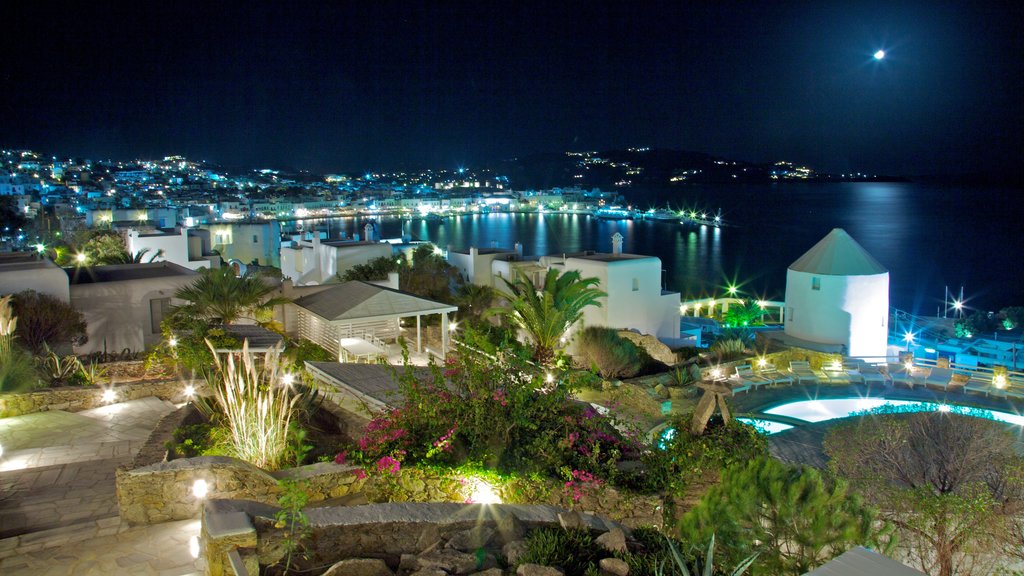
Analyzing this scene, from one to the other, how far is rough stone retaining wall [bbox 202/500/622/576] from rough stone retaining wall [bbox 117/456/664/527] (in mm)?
525

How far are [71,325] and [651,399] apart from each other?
10.9 metres

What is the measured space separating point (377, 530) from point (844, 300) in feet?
58.7

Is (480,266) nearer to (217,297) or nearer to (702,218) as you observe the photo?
(217,297)

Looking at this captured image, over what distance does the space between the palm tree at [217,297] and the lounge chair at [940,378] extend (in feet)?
47.7

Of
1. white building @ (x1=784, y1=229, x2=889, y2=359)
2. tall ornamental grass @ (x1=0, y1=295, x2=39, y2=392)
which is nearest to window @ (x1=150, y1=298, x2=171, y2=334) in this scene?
tall ornamental grass @ (x1=0, y1=295, x2=39, y2=392)

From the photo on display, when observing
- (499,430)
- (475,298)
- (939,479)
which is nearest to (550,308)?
(475,298)

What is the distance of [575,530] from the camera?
4.28 m

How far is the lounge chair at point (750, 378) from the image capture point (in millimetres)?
15648

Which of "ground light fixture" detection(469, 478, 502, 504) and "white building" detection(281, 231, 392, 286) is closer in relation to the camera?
"ground light fixture" detection(469, 478, 502, 504)

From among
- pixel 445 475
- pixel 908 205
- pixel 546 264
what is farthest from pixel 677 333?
pixel 908 205

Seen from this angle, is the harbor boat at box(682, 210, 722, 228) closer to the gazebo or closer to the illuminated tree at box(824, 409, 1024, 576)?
the gazebo

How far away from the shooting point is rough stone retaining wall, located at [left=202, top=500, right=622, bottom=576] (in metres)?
3.88

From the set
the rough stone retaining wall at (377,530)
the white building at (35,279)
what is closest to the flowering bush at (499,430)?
the rough stone retaining wall at (377,530)

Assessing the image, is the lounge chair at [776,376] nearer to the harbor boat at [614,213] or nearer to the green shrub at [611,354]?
the green shrub at [611,354]
